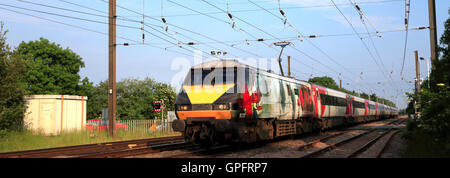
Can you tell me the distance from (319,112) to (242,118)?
31.8 feet

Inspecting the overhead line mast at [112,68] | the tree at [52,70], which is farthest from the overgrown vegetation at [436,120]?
the tree at [52,70]

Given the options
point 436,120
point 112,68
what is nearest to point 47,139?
point 112,68

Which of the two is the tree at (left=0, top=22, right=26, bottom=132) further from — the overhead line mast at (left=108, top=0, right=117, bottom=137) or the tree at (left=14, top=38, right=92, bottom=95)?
the tree at (left=14, top=38, right=92, bottom=95)

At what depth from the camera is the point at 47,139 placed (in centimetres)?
1694

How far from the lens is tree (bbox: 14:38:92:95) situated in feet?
135

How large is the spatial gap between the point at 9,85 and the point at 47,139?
2.88m

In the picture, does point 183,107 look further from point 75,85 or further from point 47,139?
point 75,85

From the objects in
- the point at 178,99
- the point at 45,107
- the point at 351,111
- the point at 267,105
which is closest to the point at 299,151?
the point at 267,105

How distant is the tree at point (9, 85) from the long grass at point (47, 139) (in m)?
0.65

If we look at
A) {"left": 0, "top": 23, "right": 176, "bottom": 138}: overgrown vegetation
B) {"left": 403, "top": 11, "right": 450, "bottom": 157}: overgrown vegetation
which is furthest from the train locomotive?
{"left": 0, "top": 23, "right": 176, "bottom": 138}: overgrown vegetation

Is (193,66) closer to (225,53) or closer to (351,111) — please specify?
(225,53)

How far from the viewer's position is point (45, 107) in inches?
769

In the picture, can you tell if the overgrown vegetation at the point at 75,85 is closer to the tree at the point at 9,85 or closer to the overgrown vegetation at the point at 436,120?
the tree at the point at 9,85

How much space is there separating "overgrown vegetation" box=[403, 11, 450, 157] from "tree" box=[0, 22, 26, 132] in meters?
14.9
